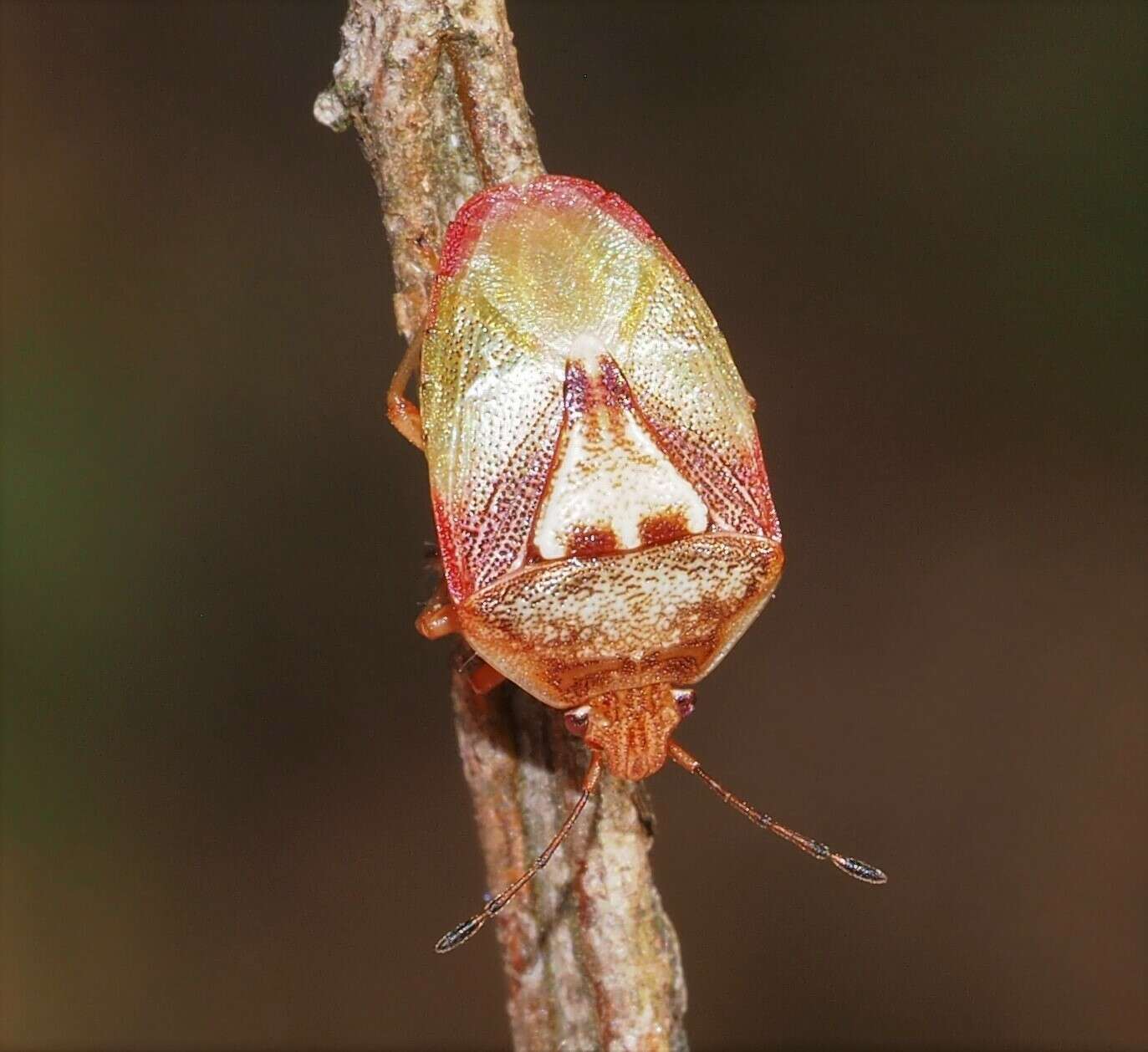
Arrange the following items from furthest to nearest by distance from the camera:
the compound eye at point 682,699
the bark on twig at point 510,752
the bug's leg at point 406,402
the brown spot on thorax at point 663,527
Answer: the compound eye at point 682,699
the bug's leg at point 406,402
the brown spot on thorax at point 663,527
the bark on twig at point 510,752

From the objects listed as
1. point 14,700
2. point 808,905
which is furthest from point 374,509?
point 808,905

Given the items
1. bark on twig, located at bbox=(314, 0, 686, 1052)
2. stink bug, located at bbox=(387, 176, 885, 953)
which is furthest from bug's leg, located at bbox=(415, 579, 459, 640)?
bark on twig, located at bbox=(314, 0, 686, 1052)

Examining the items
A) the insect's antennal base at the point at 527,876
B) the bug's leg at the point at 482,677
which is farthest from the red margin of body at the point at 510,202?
the insect's antennal base at the point at 527,876

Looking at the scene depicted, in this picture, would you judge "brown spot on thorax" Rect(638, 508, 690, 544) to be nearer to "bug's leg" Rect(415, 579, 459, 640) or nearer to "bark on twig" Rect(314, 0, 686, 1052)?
"bug's leg" Rect(415, 579, 459, 640)

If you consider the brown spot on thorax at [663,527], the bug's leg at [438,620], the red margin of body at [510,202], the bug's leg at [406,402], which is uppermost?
the red margin of body at [510,202]

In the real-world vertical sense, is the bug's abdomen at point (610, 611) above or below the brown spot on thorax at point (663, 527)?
below

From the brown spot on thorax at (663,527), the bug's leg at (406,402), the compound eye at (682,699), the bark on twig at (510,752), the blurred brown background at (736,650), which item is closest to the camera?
the bark on twig at (510,752)

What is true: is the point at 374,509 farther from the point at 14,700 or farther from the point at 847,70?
the point at 847,70

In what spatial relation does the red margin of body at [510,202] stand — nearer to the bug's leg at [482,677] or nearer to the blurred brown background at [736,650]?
the bug's leg at [482,677]
